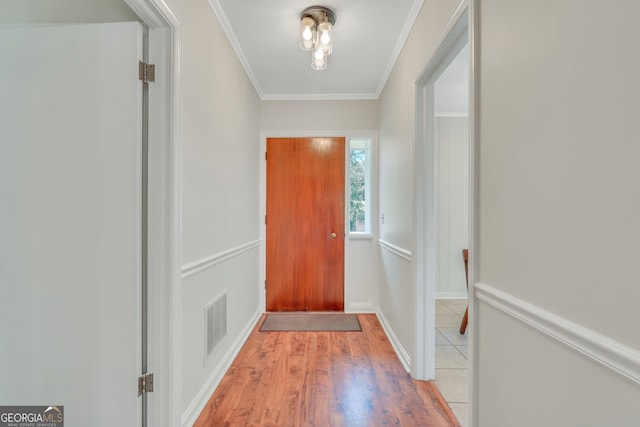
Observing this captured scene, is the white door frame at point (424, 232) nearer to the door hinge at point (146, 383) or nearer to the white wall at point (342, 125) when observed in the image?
the white wall at point (342, 125)

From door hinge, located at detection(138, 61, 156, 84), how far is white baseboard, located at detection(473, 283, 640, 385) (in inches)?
67.7

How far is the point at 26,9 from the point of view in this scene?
4.94ft

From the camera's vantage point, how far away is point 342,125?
3.48 metres

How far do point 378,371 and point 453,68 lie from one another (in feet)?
8.71

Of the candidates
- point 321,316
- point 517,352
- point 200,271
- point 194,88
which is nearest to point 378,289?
point 321,316

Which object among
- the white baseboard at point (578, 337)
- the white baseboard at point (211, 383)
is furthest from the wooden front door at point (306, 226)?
the white baseboard at point (578, 337)

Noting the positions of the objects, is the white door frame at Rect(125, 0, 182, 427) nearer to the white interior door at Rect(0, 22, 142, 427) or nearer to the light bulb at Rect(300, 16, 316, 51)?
the white interior door at Rect(0, 22, 142, 427)

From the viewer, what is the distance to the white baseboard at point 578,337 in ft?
1.94

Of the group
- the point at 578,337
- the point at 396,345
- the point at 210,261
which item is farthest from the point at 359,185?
the point at 578,337

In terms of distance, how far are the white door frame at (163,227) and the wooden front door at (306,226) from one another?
208cm

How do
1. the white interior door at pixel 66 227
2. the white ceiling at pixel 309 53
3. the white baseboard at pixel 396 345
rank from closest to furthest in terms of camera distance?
the white interior door at pixel 66 227 → the white ceiling at pixel 309 53 → the white baseboard at pixel 396 345

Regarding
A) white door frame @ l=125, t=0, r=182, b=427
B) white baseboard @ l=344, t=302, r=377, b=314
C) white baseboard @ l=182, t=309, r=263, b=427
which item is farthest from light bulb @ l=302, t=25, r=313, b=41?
white baseboard @ l=344, t=302, r=377, b=314

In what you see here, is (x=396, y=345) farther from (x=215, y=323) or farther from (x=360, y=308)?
(x=215, y=323)

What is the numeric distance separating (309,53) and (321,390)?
105 inches
